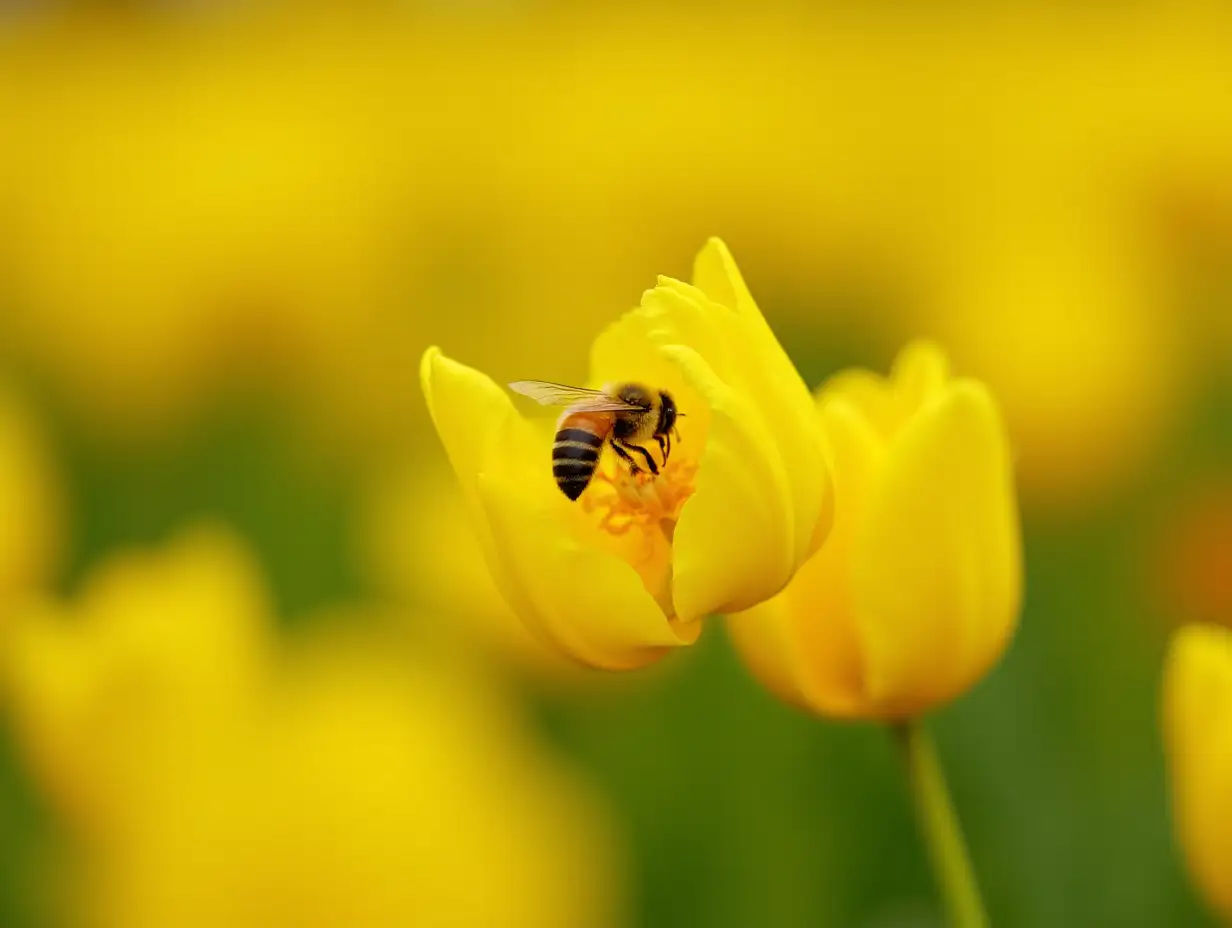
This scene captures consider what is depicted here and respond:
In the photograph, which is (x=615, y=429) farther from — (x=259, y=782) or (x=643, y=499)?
(x=259, y=782)

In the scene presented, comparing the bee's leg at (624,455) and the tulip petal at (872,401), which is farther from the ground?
the tulip petal at (872,401)

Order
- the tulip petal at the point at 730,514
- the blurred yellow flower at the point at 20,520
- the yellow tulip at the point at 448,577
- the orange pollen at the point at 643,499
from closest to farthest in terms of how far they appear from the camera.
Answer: the tulip petal at the point at 730,514 < the orange pollen at the point at 643,499 < the blurred yellow flower at the point at 20,520 < the yellow tulip at the point at 448,577

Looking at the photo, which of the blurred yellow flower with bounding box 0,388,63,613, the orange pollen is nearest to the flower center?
the orange pollen

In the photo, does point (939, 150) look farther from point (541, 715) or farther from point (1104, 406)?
point (541, 715)

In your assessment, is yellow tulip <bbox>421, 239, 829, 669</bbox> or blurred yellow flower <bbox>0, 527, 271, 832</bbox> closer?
yellow tulip <bbox>421, 239, 829, 669</bbox>

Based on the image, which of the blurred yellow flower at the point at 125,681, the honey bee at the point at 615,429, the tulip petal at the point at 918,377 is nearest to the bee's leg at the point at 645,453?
the honey bee at the point at 615,429

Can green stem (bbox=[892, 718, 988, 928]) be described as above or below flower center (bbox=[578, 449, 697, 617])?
below

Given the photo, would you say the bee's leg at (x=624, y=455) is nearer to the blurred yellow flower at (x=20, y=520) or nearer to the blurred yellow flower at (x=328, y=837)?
the blurred yellow flower at (x=328, y=837)

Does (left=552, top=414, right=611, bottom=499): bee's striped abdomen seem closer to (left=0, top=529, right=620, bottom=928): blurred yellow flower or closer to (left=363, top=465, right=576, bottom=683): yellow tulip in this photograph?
(left=0, top=529, right=620, bottom=928): blurred yellow flower
